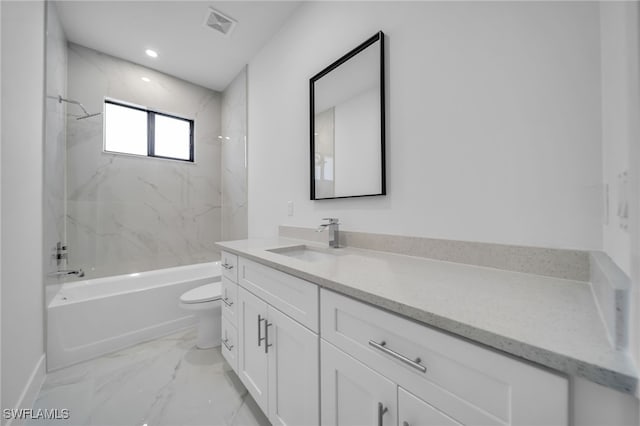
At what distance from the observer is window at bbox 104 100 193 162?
99.1 inches

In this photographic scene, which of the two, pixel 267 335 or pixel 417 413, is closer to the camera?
pixel 417 413

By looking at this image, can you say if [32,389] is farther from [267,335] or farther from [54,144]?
[54,144]

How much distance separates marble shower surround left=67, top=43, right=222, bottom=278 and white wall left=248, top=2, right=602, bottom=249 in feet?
7.41

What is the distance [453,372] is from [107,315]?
245 cm

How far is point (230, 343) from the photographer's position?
1486 millimetres

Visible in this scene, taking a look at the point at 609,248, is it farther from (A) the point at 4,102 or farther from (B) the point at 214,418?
(A) the point at 4,102

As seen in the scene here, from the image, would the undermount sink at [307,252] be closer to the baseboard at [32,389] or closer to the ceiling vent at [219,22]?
the baseboard at [32,389]

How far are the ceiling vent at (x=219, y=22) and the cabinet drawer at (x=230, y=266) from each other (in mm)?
1929

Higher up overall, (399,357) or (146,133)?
(146,133)

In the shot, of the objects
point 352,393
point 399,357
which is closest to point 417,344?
point 399,357

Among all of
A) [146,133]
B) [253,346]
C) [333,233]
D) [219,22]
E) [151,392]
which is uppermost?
[219,22]

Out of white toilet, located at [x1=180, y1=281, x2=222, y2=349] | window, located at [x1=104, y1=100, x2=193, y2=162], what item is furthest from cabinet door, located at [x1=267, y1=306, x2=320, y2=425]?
window, located at [x1=104, y1=100, x2=193, y2=162]

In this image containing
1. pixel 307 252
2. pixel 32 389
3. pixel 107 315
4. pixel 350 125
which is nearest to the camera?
pixel 32 389

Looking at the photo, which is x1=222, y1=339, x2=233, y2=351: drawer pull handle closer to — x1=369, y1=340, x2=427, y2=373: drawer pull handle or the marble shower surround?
x1=369, y1=340, x2=427, y2=373: drawer pull handle
